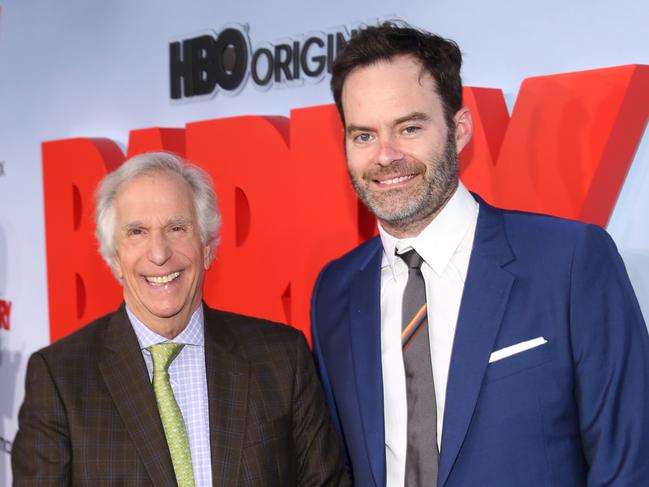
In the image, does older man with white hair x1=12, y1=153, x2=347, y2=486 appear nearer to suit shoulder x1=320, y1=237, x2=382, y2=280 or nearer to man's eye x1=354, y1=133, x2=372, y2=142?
suit shoulder x1=320, y1=237, x2=382, y2=280

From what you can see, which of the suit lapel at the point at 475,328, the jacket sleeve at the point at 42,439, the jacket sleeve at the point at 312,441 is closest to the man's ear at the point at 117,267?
the jacket sleeve at the point at 42,439

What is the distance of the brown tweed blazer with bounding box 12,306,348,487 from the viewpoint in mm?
1896

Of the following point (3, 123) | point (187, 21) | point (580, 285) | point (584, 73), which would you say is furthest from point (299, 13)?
point (3, 123)

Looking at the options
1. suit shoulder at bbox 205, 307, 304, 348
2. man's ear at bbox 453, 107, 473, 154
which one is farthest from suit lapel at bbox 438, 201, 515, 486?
suit shoulder at bbox 205, 307, 304, 348

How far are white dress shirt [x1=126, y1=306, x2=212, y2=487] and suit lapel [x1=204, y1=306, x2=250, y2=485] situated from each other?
0.02m

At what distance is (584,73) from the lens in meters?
2.44

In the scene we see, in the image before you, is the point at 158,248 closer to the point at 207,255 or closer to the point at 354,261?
the point at 207,255

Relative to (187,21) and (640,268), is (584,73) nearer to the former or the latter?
(640,268)

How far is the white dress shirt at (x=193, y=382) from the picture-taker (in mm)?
2012

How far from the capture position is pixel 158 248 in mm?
2070

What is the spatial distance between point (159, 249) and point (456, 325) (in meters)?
0.75

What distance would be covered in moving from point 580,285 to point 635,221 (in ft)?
2.16

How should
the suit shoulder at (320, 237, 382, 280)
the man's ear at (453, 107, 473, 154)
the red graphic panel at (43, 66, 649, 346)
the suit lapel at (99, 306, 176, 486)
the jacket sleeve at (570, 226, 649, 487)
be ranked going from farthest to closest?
the red graphic panel at (43, 66, 649, 346)
the suit shoulder at (320, 237, 382, 280)
the man's ear at (453, 107, 473, 154)
the suit lapel at (99, 306, 176, 486)
the jacket sleeve at (570, 226, 649, 487)

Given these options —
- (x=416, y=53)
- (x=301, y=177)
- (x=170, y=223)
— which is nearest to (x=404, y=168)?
(x=416, y=53)
